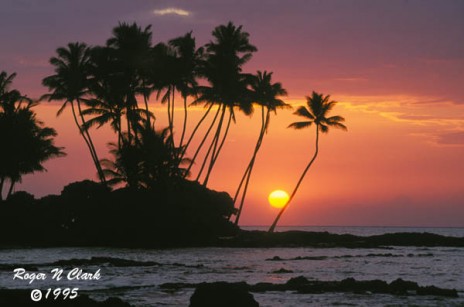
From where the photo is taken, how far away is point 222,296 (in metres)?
17.2

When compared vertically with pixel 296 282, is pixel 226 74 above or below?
above

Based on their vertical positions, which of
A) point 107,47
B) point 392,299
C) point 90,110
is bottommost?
point 392,299

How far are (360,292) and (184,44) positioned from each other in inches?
1623

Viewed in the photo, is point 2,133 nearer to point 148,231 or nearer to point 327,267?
point 148,231

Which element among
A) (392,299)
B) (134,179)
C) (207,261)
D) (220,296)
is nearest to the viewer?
(220,296)

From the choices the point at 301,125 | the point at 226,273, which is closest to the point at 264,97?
the point at 301,125

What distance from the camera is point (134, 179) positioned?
59.4 metres

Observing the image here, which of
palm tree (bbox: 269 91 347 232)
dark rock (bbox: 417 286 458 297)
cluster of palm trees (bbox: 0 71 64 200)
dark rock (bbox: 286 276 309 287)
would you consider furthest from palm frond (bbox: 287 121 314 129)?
dark rock (bbox: 417 286 458 297)

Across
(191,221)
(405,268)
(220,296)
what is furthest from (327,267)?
(220,296)

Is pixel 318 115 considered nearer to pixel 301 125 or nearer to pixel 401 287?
pixel 301 125

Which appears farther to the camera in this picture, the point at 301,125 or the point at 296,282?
the point at 301,125

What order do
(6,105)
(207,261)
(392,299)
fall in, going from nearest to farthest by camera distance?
(392,299) → (207,261) → (6,105)

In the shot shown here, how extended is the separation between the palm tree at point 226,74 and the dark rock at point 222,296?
45.1 metres

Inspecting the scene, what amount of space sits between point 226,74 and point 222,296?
152ft
